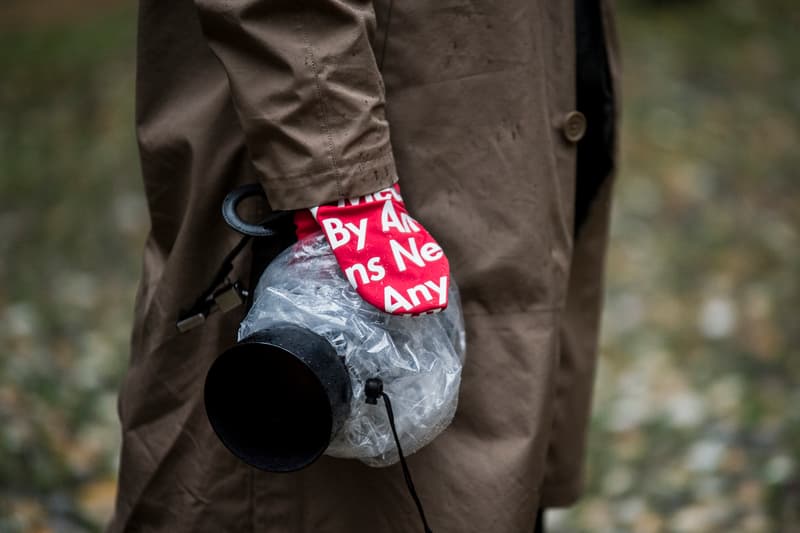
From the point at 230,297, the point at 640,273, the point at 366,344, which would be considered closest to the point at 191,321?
the point at 230,297

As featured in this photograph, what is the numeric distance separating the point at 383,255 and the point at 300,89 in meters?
0.24

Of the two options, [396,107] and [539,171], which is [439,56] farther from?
[539,171]

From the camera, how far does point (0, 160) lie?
164 inches

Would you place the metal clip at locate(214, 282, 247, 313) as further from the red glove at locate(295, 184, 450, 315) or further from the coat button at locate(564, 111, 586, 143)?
the coat button at locate(564, 111, 586, 143)

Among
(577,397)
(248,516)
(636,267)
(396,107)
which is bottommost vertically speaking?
(636,267)

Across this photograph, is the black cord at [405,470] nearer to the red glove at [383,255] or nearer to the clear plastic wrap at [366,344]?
the clear plastic wrap at [366,344]

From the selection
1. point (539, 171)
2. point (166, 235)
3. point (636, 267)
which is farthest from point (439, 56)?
point (636, 267)

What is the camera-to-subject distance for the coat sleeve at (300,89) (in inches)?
41.4

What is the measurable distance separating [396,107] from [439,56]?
10cm

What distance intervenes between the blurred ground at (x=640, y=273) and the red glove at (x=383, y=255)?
1455 millimetres

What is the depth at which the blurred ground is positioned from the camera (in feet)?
7.66

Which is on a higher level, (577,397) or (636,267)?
(577,397)

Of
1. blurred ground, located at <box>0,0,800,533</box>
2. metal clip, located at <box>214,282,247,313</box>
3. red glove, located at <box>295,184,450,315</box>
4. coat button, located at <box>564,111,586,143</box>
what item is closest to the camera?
red glove, located at <box>295,184,450,315</box>

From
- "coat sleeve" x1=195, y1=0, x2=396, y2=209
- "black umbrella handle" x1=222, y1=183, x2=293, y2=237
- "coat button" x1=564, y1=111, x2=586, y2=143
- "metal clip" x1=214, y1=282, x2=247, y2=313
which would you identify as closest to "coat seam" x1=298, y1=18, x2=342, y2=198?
"coat sleeve" x1=195, y1=0, x2=396, y2=209
